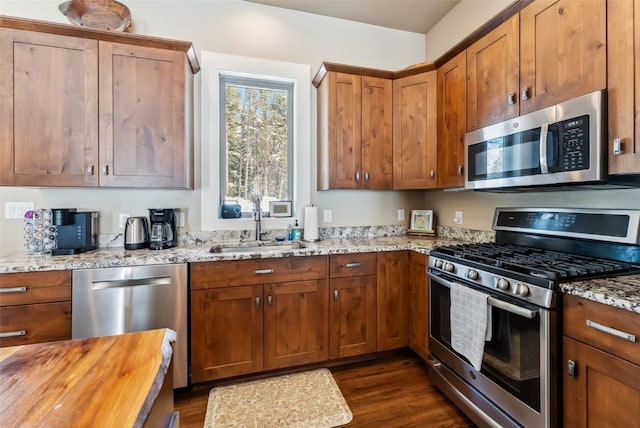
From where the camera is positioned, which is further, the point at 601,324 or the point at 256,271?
the point at 256,271

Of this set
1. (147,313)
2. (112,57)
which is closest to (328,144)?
(112,57)

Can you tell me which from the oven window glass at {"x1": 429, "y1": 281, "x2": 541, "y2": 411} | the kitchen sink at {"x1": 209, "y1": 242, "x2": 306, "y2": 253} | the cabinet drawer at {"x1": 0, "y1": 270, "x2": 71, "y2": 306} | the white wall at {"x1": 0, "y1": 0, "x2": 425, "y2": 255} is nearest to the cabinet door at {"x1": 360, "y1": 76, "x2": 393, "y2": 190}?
the white wall at {"x1": 0, "y1": 0, "x2": 425, "y2": 255}

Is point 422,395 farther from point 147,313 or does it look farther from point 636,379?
point 147,313

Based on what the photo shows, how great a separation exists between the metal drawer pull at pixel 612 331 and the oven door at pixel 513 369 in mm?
135

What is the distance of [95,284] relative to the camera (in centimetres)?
177

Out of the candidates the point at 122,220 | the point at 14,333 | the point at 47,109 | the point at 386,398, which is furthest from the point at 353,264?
the point at 47,109

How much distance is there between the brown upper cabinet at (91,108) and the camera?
1858 millimetres

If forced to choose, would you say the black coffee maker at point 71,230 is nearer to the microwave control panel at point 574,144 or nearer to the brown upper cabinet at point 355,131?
the brown upper cabinet at point 355,131

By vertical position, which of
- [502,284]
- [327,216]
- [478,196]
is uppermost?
[478,196]

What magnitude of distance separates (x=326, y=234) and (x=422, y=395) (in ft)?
4.87

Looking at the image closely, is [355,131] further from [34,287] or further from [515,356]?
[34,287]

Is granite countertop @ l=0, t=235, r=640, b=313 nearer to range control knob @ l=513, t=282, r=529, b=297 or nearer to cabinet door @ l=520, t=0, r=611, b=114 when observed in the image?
range control knob @ l=513, t=282, r=529, b=297

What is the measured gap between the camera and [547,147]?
1.55m

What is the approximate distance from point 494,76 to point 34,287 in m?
3.19
